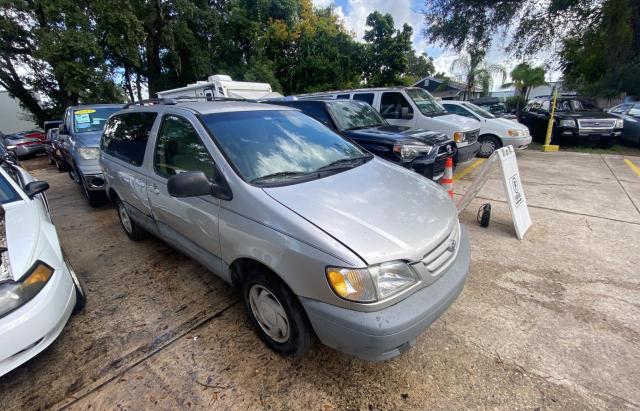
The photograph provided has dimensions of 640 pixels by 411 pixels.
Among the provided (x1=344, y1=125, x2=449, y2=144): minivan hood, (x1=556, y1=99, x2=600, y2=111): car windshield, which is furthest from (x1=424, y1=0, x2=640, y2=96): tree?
(x1=344, y1=125, x2=449, y2=144): minivan hood

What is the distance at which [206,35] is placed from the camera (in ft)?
61.3

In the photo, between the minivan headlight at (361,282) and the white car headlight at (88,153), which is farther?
the white car headlight at (88,153)

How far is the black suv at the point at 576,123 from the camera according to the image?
9.23 m

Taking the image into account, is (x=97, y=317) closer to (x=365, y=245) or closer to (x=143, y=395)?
(x=143, y=395)

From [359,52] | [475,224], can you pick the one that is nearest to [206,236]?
[475,224]

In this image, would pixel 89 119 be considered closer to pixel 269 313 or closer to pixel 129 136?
pixel 129 136

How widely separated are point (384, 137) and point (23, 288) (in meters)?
4.29

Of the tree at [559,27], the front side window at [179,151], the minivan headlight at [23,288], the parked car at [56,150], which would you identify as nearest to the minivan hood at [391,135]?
the front side window at [179,151]

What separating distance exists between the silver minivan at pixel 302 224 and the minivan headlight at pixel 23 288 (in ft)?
3.08

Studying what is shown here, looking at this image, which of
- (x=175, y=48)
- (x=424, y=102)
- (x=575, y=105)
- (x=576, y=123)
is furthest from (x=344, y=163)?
(x=175, y=48)

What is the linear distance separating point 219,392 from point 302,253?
1.08 m

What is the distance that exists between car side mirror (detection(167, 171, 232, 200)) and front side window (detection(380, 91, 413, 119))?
5892 millimetres

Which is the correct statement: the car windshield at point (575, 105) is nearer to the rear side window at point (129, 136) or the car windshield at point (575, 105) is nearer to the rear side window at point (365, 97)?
the rear side window at point (365, 97)

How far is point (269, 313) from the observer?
2.18m
